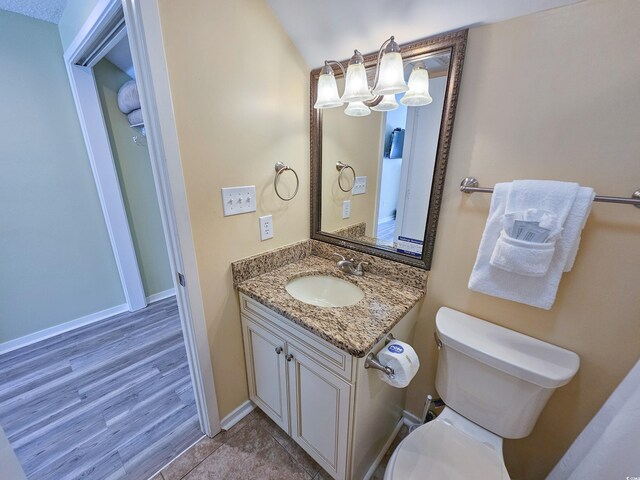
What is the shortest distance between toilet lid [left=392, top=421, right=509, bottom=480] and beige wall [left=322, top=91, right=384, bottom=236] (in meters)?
0.90

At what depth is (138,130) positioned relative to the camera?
2.30 m

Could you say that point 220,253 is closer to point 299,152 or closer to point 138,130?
point 299,152

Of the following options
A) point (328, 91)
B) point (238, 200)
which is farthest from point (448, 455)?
point (328, 91)

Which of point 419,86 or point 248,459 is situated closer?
point 419,86

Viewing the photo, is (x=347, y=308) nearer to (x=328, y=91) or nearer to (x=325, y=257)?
(x=325, y=257)

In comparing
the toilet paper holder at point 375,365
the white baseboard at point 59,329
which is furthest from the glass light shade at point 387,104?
the white baseboard at point 59,329

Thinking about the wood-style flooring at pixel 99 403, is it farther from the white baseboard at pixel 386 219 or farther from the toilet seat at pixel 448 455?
the white baseboard at pixel 386 219

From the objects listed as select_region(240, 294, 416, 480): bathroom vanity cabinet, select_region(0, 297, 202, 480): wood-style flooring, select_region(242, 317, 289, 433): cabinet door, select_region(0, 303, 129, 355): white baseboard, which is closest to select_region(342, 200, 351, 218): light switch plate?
Answer: select_region(240, 294, 416, 480): bathroom vanity cabinet

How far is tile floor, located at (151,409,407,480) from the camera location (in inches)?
46.1

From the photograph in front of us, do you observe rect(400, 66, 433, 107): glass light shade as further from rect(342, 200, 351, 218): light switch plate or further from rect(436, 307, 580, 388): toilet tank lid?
rect(436, 307, 580, 388): toilet tank lid

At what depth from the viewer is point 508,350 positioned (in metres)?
0.90

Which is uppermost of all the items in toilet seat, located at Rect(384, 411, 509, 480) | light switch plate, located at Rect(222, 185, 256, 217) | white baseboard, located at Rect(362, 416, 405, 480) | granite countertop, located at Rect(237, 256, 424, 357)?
light switch plate, located at Rect(222, 185, 256, 217)

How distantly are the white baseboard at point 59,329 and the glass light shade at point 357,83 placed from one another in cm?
282

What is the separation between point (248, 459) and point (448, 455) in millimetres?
942
